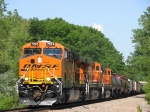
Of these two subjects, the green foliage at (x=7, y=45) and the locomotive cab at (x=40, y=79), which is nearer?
the locomotive cab at (x=40, y=79)

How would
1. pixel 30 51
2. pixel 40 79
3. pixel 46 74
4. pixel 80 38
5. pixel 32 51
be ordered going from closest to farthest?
pixel 40 79 → pixel 46 74 → pixel 32 51 → pixel 30 51 → pixel 80 38

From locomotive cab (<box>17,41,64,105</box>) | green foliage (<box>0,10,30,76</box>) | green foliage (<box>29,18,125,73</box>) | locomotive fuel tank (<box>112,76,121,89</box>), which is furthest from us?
green foliage (<box>29,18,125,73</box>)

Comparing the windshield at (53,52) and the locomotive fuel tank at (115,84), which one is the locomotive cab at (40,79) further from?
the locomotive fuel tank at (115,84)

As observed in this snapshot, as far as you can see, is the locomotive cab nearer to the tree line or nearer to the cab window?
the cab window

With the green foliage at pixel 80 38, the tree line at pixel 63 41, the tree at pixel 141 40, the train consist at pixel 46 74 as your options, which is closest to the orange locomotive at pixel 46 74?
the train consist at pixel 46 74

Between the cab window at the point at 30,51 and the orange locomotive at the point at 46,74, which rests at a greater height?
the cab window at the point at 30,51

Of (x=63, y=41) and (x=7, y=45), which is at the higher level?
(x=63, y=41)

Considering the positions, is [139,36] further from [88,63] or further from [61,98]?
[61,98]

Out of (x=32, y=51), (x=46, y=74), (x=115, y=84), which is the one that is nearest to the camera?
(x=46, y=74)

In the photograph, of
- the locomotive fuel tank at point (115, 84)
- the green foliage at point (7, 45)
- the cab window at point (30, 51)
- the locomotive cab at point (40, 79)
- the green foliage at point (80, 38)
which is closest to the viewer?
the locomotive cab at point (40, 79)

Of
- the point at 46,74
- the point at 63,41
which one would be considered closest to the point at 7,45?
the point at 46,74

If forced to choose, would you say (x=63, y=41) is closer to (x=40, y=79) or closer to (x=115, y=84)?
(x=115, y=84)

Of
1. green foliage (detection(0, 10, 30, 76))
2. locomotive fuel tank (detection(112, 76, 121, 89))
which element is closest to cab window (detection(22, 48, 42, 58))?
green foliage (detection(0, 10, 30, 76))

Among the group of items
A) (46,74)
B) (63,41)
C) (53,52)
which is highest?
(63,41)
